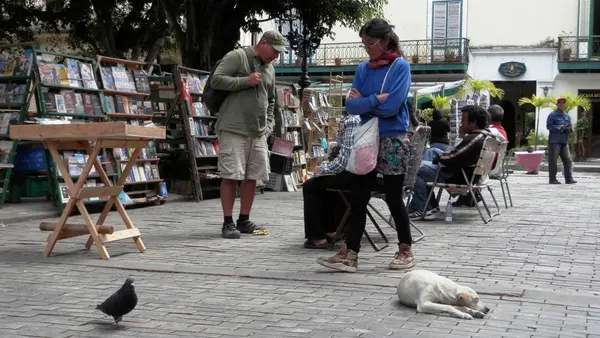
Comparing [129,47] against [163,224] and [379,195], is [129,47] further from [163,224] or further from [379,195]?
[379,195]

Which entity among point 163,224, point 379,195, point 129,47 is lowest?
point 163,224

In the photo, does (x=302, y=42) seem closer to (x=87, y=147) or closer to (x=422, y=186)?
(x=422, y=186)

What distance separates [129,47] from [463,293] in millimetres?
17498

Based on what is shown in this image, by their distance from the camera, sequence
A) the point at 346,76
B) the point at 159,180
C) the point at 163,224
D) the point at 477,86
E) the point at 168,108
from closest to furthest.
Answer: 1. the point at 163,224
2. the point at 159,180
3. the point at 168,108
4. the point at 477,86
5. the point at 346,76

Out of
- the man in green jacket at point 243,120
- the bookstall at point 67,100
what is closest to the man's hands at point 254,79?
the man in green jacket at point 243,120

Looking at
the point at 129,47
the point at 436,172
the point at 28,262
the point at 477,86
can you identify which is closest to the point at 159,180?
the point at 436,172

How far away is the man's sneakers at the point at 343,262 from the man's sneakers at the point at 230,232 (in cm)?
195

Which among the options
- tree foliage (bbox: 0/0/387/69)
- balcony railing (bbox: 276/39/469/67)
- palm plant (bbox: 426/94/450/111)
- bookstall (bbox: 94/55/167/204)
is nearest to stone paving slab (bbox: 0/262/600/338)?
bookstall (bbox: 94/55/167/204)

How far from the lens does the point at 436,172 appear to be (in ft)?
30.4

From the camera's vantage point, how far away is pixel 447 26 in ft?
108

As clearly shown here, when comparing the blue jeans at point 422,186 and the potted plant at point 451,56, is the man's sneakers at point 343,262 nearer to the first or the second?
the blue jeans at point 422,186

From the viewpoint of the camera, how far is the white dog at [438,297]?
4465 millimetres

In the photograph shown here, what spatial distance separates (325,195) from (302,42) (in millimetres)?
10399

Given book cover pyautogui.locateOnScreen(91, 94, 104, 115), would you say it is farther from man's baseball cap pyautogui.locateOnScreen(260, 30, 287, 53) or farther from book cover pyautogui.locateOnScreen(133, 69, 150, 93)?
man's baseball cap pyautogui.locateOnScreen(260, 30, 287, 53)
